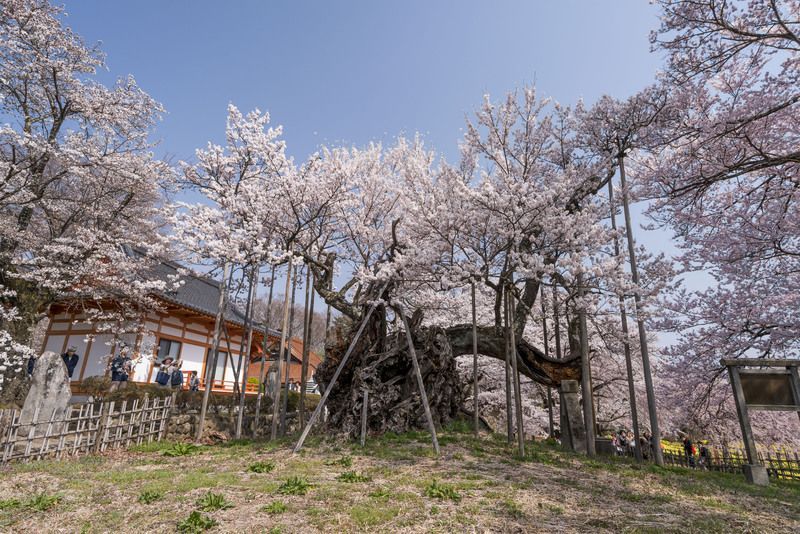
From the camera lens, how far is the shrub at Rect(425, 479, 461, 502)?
5113mm

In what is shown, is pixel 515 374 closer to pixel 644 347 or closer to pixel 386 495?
pixel 644 347

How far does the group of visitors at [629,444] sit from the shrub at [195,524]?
1247 cm

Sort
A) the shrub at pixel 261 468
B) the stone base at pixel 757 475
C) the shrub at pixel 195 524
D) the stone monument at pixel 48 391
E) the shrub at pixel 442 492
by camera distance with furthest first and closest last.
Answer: the stone monument at pixel 48 391 < the stone base at pixel 757 475 < the shrub at pixel 261 468 < the shrub at pixel 442 492 < the shrub at pixel 195 524

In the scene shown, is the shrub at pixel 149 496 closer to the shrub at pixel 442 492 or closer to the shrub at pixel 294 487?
the shrub at pixel 294 487

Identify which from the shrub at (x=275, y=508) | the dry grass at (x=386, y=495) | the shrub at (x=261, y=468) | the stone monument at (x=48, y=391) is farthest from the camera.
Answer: the stone monument at (x=48, y=391)

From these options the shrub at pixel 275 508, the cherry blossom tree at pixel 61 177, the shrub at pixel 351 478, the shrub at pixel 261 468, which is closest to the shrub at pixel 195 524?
the shrub at pixel 275 508

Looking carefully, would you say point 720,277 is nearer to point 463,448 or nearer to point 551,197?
point 551,197

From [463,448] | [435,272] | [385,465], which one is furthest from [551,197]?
[385,465]

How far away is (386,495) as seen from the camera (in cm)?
516

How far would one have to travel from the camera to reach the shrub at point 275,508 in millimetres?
4484

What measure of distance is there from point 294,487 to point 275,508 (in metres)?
0.82

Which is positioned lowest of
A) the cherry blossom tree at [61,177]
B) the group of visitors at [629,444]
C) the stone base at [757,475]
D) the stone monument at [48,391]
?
the group of visitors at [629,444]

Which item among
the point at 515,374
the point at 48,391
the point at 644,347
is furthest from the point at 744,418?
the point at 48,391

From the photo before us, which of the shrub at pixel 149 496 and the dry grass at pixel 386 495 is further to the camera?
the shrub at pixel 149 496
